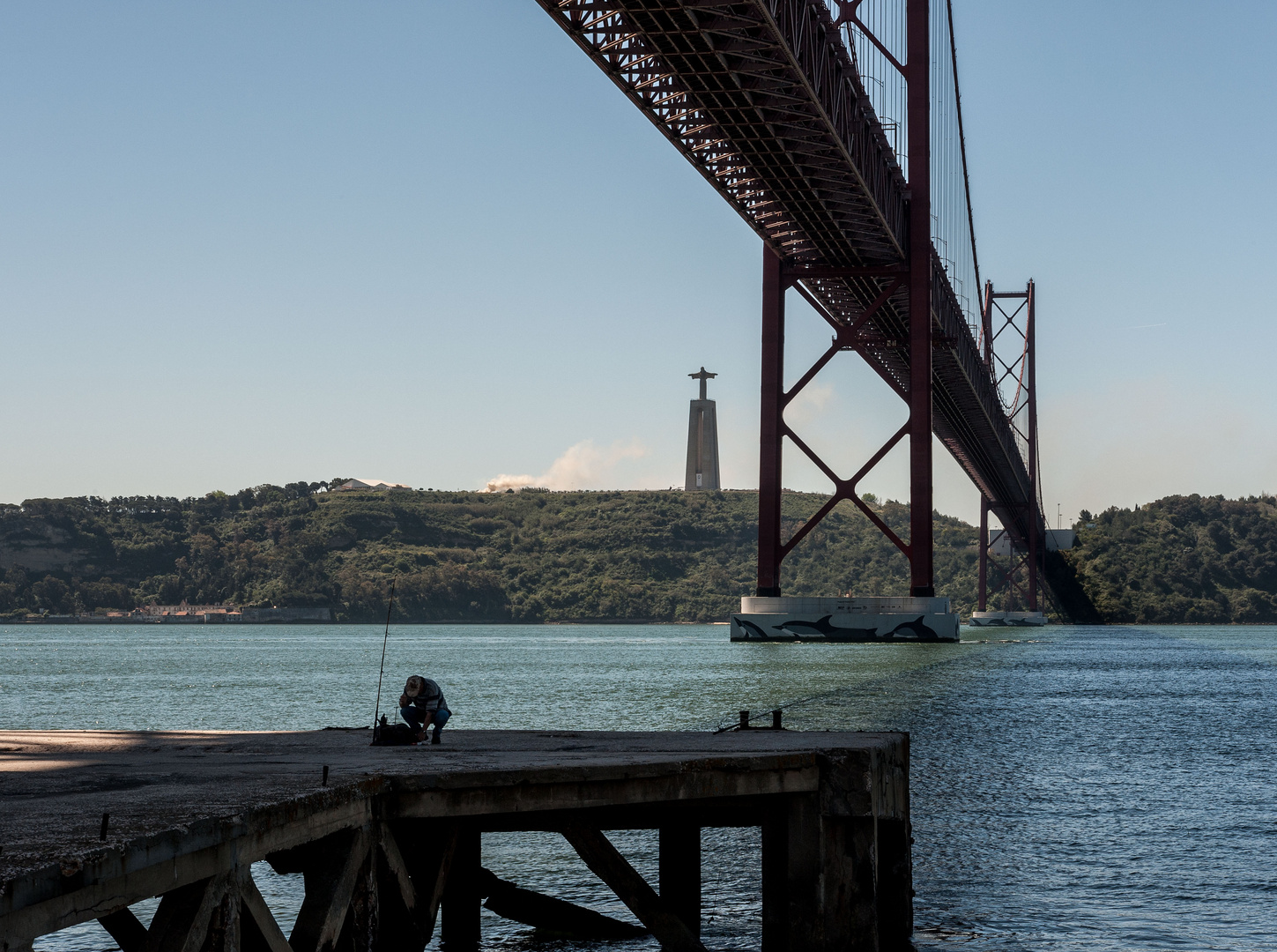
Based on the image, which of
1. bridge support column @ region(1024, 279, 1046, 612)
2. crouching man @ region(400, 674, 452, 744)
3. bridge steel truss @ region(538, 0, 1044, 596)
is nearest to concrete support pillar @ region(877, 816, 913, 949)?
crouching man @ region(400, 674, 452, 744)

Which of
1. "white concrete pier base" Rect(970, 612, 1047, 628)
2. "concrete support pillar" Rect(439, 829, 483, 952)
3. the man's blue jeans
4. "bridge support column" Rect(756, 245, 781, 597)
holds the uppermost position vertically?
"bridge support column" Rect(756, 245, 781, 597)

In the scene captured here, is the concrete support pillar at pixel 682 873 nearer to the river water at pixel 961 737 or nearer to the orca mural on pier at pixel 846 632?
the river water at pixel 961 737

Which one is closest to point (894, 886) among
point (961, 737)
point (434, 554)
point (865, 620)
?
point (961, 737)

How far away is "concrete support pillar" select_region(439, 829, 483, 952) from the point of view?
8.02 metres

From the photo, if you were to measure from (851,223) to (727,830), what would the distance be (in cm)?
2804

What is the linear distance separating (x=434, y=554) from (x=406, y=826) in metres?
118

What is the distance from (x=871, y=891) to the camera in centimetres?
704

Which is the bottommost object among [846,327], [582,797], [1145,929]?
[1145,929]

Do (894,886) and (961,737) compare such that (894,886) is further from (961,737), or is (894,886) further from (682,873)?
(961,737)

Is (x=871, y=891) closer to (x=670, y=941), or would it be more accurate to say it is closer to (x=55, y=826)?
(x=670, y=941)

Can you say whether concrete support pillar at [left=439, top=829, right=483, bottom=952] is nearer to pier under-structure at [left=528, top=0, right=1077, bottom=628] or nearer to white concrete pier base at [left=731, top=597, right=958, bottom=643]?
pier under-structure at [left=528, top=0, right=1077, bottom=628]

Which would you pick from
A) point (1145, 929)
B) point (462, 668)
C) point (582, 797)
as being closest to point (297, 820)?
point (582, 797)

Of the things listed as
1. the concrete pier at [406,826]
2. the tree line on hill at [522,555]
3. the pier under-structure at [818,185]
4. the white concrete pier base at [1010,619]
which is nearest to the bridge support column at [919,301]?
the pier under-structure at [818,185]

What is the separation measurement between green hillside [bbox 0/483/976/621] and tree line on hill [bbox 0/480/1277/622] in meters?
0.15
